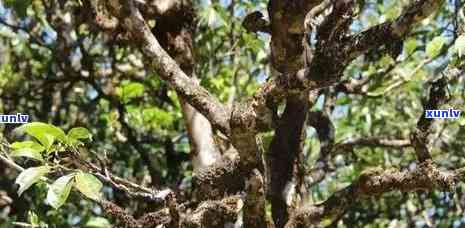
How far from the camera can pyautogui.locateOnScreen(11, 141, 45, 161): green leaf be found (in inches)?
80.0

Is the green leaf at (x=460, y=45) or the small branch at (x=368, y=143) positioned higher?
the small branch at (x=368, y=143)

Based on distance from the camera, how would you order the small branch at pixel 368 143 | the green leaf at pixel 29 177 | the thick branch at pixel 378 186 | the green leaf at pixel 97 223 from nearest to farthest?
the green leaf at pixel 29 177 → the thick branch at pixel 378 186 → the small branch at pixel 368 143 → the green leaf at pixel 97 223

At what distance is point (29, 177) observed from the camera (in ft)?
6.37

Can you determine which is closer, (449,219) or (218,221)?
(218,221)

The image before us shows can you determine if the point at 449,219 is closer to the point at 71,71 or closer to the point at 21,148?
→ the point at 71,71

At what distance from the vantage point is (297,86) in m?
2.14

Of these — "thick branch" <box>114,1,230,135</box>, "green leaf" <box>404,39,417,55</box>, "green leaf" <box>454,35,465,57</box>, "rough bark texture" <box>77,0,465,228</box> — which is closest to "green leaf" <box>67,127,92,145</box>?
"rough bark texture" <box>77,0,465,228</box>

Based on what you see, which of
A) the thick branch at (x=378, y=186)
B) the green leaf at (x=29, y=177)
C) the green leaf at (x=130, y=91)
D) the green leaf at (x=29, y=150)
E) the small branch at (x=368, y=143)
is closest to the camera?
the green leaf at (x=29, y=177)

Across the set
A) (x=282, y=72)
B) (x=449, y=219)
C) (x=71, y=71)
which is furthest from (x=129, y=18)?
(x=449, y=219)

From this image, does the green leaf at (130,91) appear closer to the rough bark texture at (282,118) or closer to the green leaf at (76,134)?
the rough bark texture at (282,118)

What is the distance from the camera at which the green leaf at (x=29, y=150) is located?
203cm

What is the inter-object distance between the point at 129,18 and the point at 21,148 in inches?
23.2

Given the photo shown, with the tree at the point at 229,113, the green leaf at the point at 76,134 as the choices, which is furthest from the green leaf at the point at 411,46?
the green leaf at the point at 76,134

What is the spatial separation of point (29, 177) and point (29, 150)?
0.12 meters
